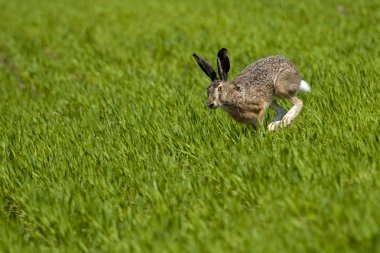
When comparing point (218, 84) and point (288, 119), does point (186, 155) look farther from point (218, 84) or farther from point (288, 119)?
point (288, 119)

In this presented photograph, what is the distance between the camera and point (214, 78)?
19.6 feet

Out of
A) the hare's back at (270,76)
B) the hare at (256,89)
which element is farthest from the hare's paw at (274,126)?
the hare's back at (270,76)

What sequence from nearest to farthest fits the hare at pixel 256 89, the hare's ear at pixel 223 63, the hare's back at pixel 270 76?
the hare's ear at pixel 223 63 < the hare at pixel 256 89 < the hare's back at pixel 270 76

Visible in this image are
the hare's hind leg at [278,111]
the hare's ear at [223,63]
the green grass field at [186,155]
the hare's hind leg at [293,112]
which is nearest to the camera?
the green grass field at [186,155]

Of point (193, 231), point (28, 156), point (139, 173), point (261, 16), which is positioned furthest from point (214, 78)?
point (261, 16)

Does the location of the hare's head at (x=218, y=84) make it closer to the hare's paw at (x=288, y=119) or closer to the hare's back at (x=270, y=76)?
the hare's back at (x=270, y=76)

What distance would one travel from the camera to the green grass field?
12.7 feet

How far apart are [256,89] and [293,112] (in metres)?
0.41

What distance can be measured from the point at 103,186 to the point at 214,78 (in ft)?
5.38

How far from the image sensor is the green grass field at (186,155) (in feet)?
12.7

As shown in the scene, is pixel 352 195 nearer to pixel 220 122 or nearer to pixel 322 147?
pixel 322 147

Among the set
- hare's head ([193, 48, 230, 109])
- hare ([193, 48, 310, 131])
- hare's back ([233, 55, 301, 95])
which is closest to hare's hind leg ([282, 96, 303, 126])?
hare ([193, 48, 310, 131])

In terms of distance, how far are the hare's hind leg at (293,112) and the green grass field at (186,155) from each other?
9 centimetres

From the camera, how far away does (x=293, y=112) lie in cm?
621
